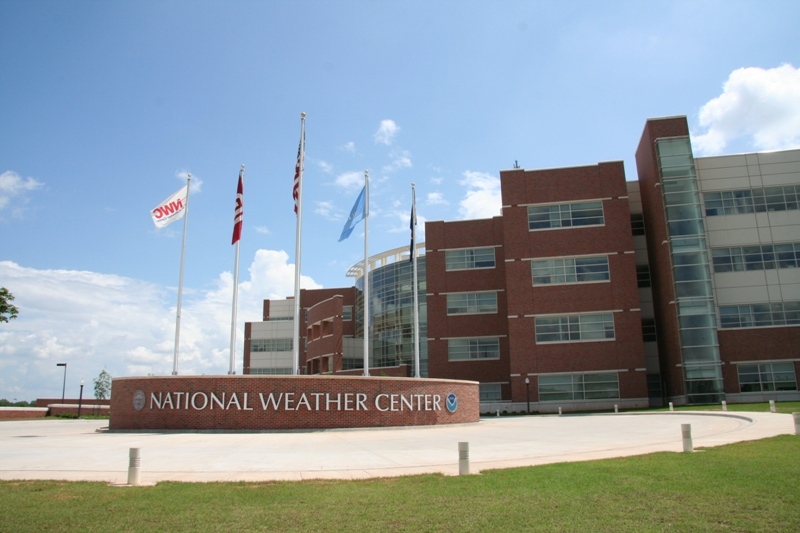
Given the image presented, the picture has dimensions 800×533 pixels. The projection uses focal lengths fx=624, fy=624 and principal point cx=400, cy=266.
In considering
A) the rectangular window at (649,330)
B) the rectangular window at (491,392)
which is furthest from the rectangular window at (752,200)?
the rectangular window at (491,392)

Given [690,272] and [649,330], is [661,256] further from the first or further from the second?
[649,330]

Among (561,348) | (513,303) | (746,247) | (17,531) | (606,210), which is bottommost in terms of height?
(17,531)

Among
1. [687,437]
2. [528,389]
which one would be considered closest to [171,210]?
[687,437]

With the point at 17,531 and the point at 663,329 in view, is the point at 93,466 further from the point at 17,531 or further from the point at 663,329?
the point at 663,329

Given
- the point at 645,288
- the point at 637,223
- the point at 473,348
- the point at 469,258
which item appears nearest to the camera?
the point at 645,288

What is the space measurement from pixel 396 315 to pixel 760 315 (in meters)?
32.3

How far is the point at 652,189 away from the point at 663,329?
11246 millimetres

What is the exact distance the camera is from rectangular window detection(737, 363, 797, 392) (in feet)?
150

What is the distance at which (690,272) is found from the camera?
154ft

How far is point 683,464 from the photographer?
41.5 ft

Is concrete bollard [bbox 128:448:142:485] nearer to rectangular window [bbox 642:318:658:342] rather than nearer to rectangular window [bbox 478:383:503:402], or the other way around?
rectangular window [bbox 478:383:503:402]

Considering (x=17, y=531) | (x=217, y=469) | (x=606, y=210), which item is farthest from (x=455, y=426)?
(x=606, y=210)

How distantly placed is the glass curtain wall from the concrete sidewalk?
69.2ft

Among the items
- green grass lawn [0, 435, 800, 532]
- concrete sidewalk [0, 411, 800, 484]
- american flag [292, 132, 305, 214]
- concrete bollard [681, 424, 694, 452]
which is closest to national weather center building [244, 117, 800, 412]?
concrete sidewalk [0, 411, 800, 484]
